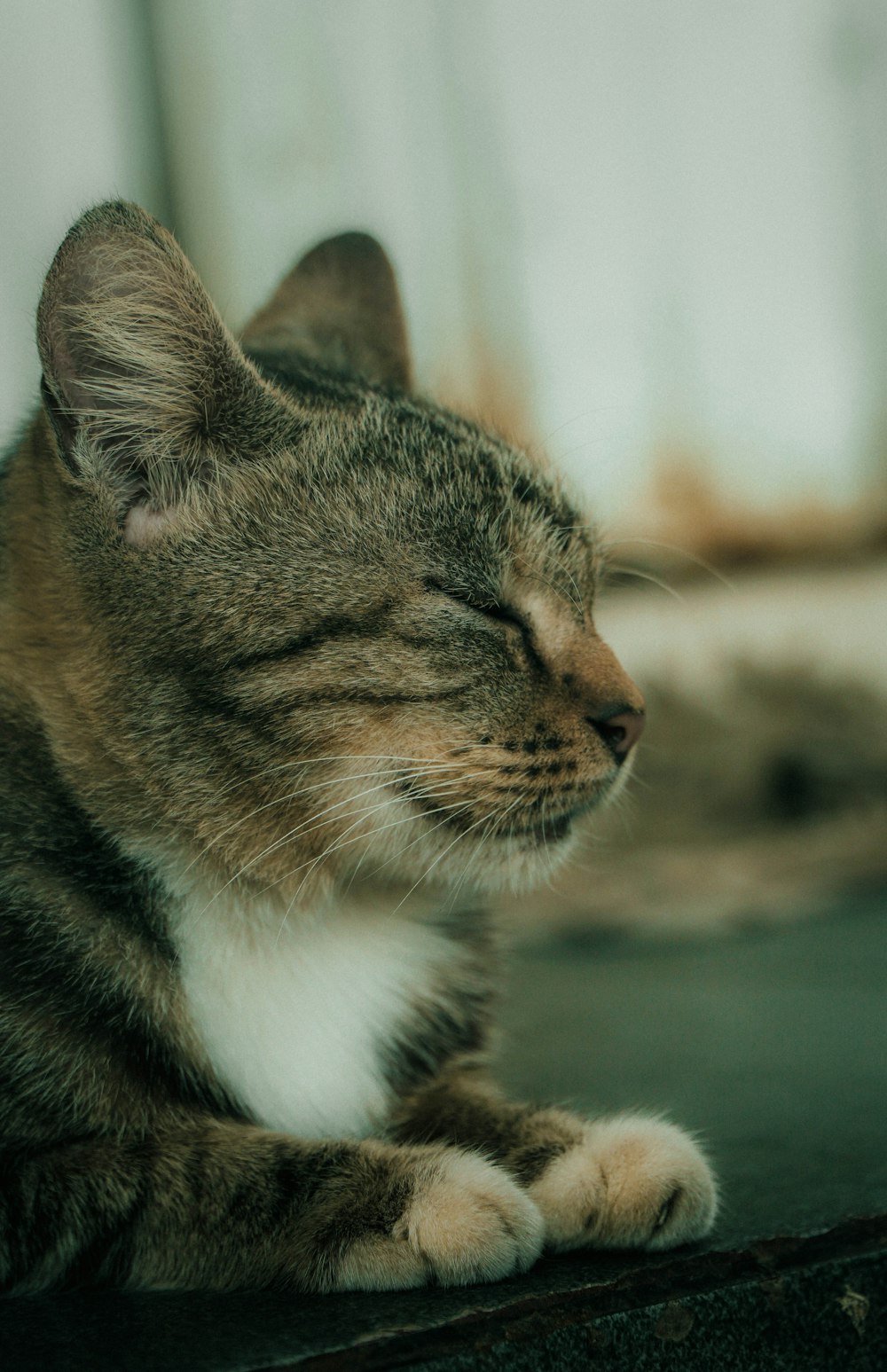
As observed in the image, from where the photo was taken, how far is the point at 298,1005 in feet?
3.60

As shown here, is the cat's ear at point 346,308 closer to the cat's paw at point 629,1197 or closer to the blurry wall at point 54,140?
the blurry wall at point 54,140

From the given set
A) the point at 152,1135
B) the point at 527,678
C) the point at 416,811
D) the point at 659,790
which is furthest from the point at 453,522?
the point at 659,790

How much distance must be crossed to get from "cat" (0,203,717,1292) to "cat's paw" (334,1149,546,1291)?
0.02 m

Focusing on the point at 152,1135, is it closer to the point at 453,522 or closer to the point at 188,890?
the point at 188,890

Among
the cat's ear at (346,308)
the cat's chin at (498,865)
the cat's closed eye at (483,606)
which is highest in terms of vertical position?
the cat's ear at (346,308)

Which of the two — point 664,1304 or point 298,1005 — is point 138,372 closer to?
point 298,1005

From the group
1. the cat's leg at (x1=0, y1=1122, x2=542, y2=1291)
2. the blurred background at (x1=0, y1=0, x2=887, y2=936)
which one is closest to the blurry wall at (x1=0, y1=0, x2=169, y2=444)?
the blurred background at (x1=0, y1=0, x2=887, y2=936)

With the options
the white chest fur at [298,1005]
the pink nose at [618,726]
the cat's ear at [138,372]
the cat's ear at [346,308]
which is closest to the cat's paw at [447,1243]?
the white chest fur at [298,1005]

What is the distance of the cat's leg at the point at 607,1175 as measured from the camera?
91 cm

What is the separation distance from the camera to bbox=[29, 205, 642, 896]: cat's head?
41.1 inches

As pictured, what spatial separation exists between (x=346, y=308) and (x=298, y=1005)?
3.12 ft

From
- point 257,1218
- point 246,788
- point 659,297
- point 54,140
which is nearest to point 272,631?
point 246,788

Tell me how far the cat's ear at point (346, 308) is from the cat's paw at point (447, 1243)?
1.05m

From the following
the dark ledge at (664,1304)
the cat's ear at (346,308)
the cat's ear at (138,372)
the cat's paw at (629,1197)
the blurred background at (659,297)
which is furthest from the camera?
the blurred background at (659,297)
